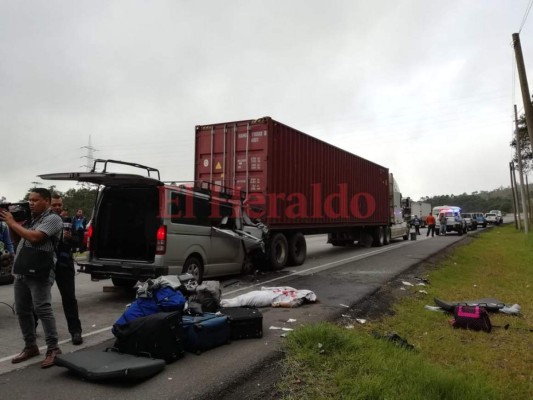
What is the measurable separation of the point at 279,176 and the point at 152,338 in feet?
24.9

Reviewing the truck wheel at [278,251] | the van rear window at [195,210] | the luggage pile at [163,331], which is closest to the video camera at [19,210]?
the luggage pile at [163,331]

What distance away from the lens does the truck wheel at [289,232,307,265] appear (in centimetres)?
1229

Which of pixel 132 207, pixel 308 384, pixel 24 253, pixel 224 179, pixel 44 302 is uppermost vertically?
pixel 224 179

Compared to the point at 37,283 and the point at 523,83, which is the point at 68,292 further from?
the point at 523,83

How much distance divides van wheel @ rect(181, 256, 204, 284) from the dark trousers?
2660 mm

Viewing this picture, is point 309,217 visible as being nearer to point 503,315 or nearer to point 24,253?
point 503,315

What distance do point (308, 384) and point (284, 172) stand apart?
820 centimetres

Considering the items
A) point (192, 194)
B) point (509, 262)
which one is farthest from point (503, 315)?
point (509, 262)

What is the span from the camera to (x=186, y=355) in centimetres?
451

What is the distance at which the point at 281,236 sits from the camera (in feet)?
38.3

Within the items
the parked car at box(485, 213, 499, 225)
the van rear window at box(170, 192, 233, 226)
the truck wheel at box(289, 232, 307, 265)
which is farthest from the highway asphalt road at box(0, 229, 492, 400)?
the parked car at box(485, 213, 499, 225)

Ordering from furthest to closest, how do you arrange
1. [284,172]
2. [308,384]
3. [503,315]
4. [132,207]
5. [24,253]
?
[284,172]
[132,207]
[503,315]
[24,253]
[308,384]

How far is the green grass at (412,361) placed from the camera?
361 cm

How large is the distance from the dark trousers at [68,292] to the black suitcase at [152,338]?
36.3 inches
